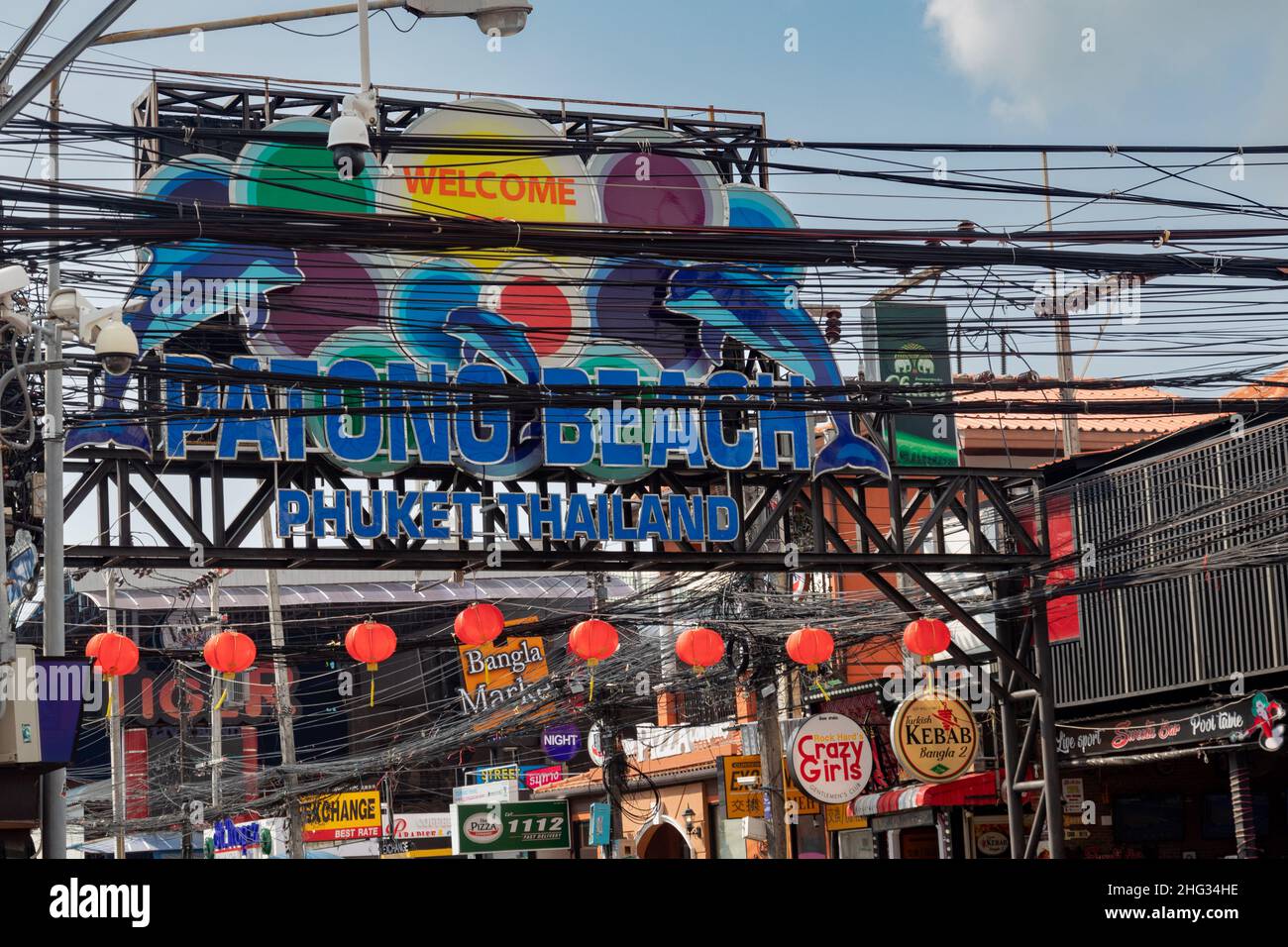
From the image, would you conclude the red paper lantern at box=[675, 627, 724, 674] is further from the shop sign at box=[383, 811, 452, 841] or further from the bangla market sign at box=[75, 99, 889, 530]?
the shop sign at box=[383, 811, 452, 841]

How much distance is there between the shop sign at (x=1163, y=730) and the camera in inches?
824

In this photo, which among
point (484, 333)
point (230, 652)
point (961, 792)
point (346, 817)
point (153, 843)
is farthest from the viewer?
point (153, 843)

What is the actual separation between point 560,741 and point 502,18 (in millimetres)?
24927

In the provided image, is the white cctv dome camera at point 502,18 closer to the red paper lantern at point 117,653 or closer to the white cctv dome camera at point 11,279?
the white cctv dome camera at point 11,279

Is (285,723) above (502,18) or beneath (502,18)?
beneath

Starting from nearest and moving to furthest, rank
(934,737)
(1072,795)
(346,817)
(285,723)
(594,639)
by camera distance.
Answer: (594,639) → (934,737) → (1072,795) → (285,723) → (346,817)

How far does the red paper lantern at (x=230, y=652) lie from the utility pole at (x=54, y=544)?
5.96ft

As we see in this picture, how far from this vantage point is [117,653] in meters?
18.5

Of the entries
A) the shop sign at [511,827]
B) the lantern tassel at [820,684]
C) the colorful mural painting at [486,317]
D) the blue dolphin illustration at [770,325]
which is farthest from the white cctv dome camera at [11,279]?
the lantern tassel at [820,684]

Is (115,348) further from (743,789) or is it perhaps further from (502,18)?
(743,789)

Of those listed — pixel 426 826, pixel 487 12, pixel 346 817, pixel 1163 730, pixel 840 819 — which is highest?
pixel 487 12

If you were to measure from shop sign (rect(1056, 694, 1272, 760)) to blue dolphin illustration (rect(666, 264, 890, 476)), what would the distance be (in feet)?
17.7

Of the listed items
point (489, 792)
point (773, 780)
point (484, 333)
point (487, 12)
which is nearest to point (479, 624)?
point (484, 333)

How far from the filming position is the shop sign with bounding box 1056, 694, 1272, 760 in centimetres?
2093
